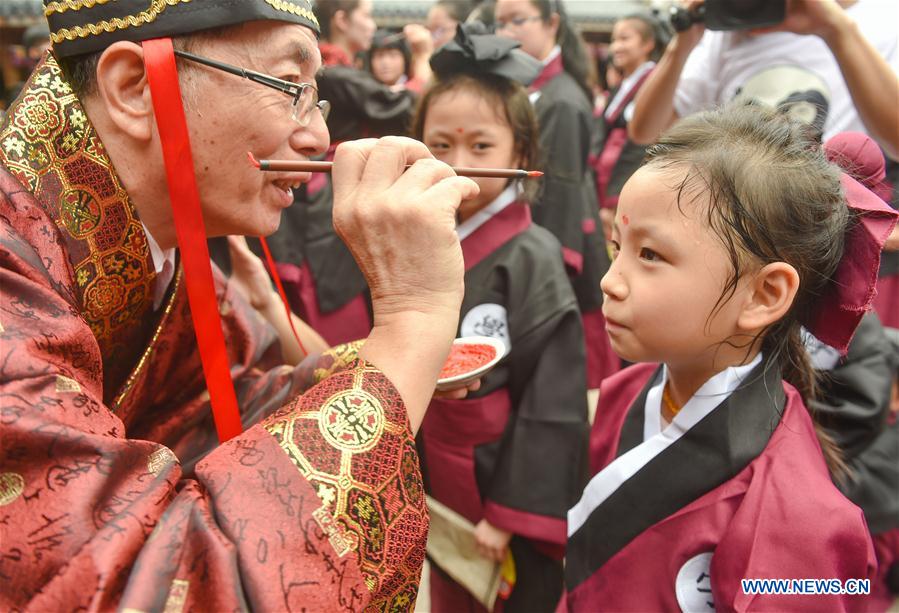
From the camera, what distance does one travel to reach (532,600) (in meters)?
2.12

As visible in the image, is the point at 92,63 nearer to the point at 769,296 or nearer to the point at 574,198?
the point at 769,296

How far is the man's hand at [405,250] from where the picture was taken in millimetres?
1100

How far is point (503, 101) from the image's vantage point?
7.75 feet

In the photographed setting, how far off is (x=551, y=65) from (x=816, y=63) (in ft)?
5.77

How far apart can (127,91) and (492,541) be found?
1455 mm

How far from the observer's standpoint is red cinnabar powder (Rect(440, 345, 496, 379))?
58.0 inches

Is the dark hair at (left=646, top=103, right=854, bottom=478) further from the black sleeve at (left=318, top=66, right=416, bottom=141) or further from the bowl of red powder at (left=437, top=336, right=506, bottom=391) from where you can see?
the black sleeve at (left=318, top=66, right=416, bottom=141)

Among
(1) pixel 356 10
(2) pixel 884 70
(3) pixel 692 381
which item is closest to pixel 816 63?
(2) pixel 884 70

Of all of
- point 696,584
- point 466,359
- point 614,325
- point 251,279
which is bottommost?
point 696,584

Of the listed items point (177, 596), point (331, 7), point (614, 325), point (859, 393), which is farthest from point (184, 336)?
point (331, 7)

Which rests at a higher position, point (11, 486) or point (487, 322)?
point (11, 486)

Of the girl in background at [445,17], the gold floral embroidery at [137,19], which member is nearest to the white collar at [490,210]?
the gold floral embroidery at [137,19]

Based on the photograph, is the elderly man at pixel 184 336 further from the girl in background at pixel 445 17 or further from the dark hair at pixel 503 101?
the girl in background at pixel 445 17

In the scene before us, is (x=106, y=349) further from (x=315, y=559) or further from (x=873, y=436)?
(x=873, y=436)
